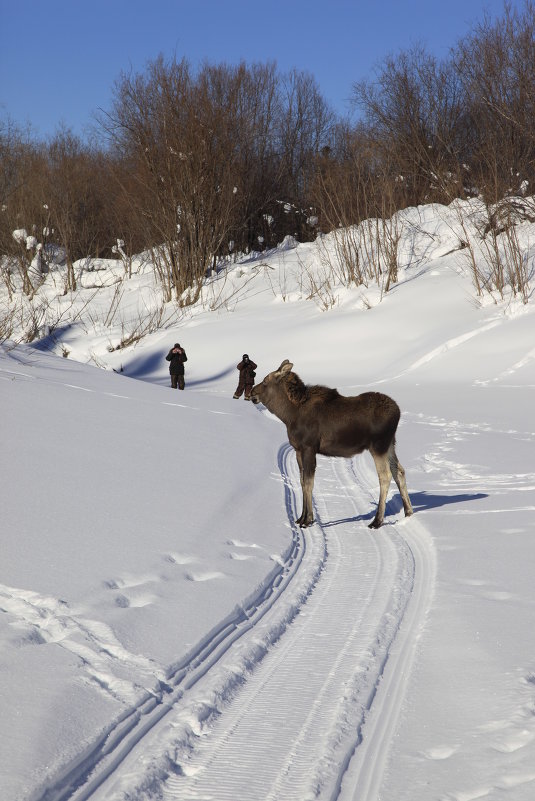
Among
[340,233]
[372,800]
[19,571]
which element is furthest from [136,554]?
[340,233]

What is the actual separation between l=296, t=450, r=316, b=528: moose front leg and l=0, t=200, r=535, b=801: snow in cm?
18

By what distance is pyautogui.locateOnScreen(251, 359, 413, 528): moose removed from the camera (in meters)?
7.84

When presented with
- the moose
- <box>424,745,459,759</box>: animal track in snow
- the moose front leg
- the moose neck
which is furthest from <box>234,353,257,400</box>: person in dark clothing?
<box>424,745,459,759</box>: animal track in snow

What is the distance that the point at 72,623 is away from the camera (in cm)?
452

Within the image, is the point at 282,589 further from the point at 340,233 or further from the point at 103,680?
the point at 340,233

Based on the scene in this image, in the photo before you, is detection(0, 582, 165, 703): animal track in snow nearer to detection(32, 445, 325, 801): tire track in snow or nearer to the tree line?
detection(32, 445, 325, 801): tire track in snow

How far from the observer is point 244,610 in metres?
5.13

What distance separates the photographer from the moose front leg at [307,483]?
302 inches

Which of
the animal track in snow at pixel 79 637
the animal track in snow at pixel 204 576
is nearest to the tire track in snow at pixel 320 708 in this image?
the animal track in snow at pixel 79 637

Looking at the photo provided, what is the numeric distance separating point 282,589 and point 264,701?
1.81 metres

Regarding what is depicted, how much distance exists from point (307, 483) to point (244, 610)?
2.84 m

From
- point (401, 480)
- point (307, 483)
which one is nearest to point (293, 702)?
point (307, 483)

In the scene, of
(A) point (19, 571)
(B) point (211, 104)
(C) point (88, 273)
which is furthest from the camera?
(C) point (88, 273)

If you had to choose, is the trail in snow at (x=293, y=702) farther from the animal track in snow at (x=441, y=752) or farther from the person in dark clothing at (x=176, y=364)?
the person in dark clothing at (x=176, y=364)
